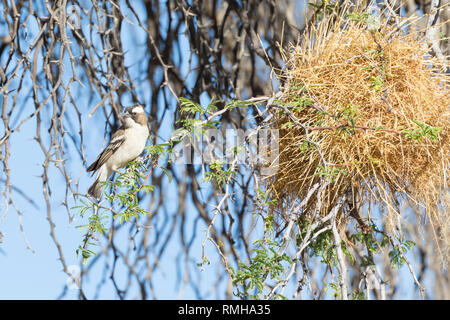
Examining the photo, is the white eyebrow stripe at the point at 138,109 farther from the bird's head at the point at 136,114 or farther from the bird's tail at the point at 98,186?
the bird's tail at the point at 98,186

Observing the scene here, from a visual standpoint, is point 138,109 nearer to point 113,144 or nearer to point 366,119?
point 113,144

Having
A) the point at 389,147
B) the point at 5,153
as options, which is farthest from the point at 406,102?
the point at 5,153

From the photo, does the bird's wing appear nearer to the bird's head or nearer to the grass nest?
the bird's head

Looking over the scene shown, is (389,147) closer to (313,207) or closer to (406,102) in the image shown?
(406,102)

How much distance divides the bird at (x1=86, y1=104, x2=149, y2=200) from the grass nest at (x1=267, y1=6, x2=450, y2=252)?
72cm

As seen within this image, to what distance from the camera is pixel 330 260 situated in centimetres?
186

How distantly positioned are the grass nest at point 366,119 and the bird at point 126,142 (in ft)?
2.36

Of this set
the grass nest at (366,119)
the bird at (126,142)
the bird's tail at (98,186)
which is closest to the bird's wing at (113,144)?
the bird at (126,142)

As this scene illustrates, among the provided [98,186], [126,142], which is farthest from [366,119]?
[98,186]

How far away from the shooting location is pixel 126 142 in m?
2.41

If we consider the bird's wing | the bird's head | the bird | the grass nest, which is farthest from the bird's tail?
the grass nest

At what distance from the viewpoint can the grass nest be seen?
171 cm

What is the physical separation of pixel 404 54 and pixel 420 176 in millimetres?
377

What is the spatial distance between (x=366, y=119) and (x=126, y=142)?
1.05 meters
